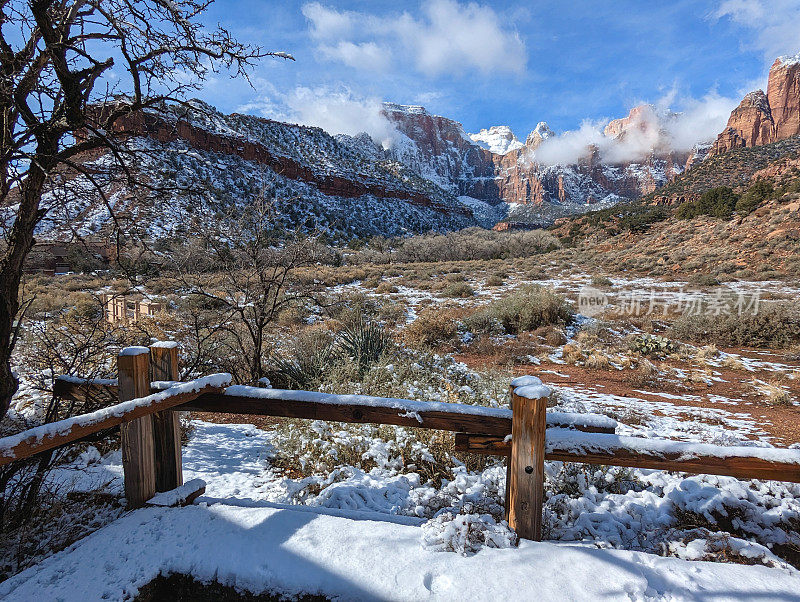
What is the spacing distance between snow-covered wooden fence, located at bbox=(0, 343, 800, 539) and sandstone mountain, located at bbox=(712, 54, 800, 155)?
4888 inches

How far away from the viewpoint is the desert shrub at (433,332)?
1067 cm

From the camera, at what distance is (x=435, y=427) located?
2.40 m

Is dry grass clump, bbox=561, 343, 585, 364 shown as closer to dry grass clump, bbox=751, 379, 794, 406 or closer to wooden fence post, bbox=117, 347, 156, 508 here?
dry grass clump, bbox=751, 379, 794, 406

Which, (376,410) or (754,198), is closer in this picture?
(376,410)

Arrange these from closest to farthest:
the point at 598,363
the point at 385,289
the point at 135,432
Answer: the point at 135,432
the point at 598,363
the point at 385,289

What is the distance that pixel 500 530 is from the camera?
7.24 ft

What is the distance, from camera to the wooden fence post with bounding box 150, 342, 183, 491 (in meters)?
2.61

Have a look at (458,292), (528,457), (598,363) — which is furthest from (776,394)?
(458,292)

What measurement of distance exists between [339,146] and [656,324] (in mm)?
76192

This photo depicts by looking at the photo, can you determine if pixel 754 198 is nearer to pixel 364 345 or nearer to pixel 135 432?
pixel 364 345

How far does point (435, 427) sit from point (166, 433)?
1785 mm

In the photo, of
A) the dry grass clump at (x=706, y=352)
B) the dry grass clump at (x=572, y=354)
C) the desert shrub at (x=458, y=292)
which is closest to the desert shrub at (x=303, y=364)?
the dry grass clump at (x=572, y=354)

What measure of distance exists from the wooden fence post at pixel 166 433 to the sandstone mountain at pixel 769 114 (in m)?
126

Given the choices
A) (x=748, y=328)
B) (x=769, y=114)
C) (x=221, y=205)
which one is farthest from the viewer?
(x=769, y=114)
